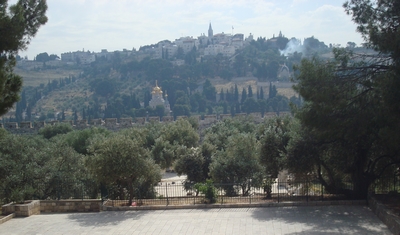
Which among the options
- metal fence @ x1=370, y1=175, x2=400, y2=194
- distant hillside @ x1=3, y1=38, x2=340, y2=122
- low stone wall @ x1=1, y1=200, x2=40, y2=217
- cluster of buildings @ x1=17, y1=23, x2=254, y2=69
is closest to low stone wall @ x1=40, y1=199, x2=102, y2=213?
low stone wall @ x1=1, y1=200, x2=40, y2=217

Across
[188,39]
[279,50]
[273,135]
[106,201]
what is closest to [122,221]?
[106,201]

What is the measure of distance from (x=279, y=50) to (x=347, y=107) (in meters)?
161

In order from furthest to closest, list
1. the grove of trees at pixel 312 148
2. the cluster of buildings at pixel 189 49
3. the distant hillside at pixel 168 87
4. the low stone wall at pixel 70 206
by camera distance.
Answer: the cluster of buildings at pixel 189 49, the distant hillside at pixel 168 87, the low stone wall at pixel 70 206, the grove of trees at pixel 312 148

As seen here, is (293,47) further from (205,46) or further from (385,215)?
(385,215)

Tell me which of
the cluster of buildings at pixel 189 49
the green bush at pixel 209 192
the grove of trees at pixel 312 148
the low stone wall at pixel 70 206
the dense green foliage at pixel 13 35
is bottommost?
the low stone wall at pixel 70 206

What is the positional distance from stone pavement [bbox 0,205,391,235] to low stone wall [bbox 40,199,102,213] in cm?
53

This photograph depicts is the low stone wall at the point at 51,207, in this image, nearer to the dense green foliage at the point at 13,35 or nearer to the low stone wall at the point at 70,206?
the low stone wall at the point at 70,206

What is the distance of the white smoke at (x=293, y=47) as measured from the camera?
173175 millimetres

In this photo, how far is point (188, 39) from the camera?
7662 inches

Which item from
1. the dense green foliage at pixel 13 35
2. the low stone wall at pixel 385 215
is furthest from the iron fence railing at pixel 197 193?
the dense green foliage at pixel 13 35

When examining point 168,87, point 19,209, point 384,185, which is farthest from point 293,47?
point 19,209

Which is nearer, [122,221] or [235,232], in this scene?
[235,232]

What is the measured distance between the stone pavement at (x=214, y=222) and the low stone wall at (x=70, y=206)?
53 centimetres

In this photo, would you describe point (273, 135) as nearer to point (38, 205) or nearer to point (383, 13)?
point (383, 13)
